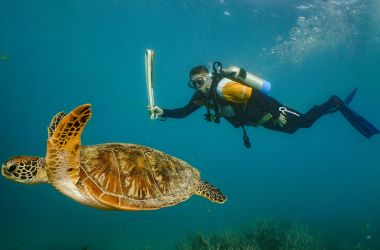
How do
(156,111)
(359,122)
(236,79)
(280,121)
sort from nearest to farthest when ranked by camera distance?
(156,111), (236,79), (280,121), (359,122)

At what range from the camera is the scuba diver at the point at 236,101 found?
6.35m

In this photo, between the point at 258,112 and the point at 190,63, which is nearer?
the point at 258,112

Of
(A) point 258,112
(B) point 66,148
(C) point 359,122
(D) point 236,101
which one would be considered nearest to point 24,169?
(B) point 66,148

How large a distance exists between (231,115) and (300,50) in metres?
28.9

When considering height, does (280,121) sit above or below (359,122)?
below

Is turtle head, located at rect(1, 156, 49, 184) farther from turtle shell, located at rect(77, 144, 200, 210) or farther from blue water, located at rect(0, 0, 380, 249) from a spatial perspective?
blue water, located at rect(0, 0, 380, 249)

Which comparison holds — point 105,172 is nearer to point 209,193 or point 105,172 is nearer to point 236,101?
point 209,193

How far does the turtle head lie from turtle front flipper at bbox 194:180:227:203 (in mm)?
2130

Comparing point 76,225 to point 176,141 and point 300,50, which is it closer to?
point 300,50

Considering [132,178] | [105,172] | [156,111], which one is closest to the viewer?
[105,172]

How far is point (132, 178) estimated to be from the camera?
358 centimetres

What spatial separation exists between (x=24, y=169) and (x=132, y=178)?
1239mm

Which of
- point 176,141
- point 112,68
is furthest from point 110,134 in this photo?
point 112,68

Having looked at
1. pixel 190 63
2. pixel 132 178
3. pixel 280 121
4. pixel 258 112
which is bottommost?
pixel 132 178
